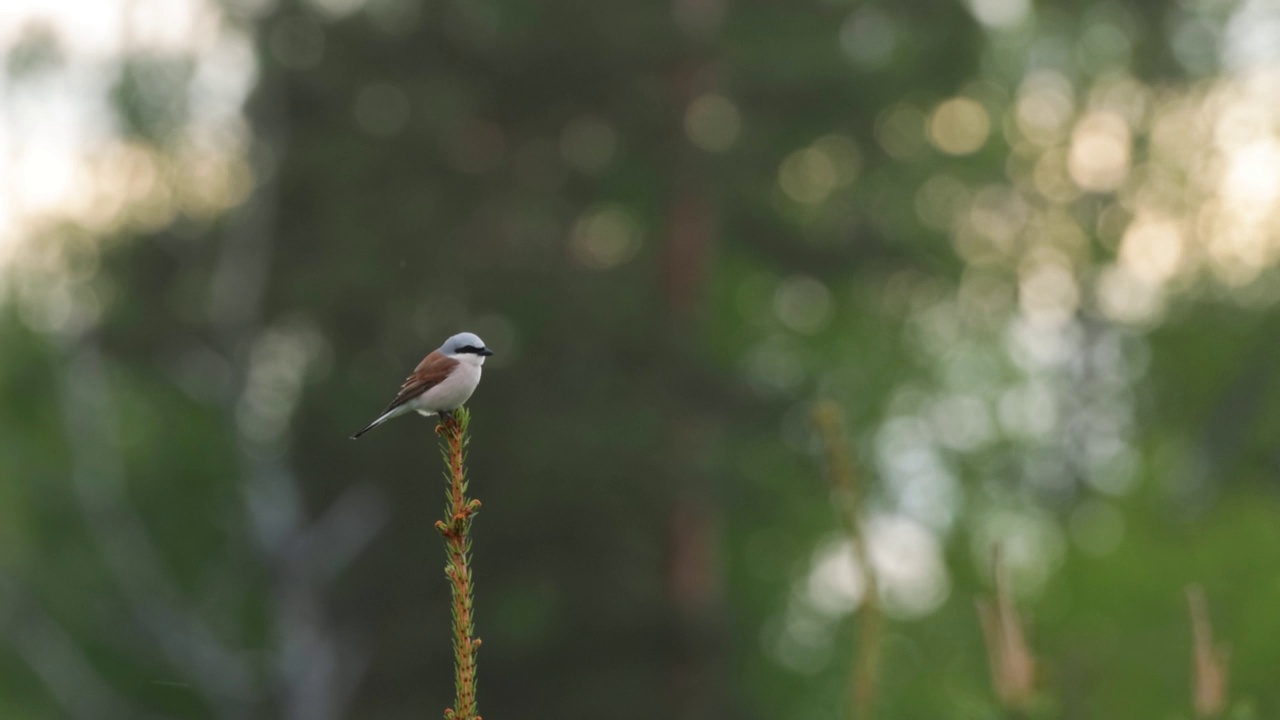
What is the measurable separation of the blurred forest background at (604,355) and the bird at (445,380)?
8.75 meters

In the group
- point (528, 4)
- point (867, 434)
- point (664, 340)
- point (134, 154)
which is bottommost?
point (867, 434)

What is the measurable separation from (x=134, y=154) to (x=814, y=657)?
9.52m

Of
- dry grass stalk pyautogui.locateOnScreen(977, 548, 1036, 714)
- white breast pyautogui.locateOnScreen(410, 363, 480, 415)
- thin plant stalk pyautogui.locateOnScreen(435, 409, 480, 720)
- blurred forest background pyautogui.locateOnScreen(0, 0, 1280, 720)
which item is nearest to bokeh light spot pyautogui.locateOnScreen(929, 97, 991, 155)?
blurred forest background pyautogui.locateOnScreen(0, 0, 1280, 720)

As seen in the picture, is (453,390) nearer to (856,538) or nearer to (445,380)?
(445,380)

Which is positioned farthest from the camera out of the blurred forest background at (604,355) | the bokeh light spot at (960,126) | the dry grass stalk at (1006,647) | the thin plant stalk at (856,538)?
the bokeh light spot at (960,126)

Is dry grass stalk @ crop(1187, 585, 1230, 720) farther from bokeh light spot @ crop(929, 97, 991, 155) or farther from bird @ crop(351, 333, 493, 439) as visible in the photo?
bokeh light spot @ crop(929, 97, 991, 155)

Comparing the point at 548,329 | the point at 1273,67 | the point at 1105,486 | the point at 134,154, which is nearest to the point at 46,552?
the point at 134,154

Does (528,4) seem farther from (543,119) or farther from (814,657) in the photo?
(814,657)

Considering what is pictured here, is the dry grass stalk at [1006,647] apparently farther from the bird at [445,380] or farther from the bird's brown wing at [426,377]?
the bird's brown wing at [426,377]

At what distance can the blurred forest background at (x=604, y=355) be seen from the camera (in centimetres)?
1363

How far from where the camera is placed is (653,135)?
14.5m

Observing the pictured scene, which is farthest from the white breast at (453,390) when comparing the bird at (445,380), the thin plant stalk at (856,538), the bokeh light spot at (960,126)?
the bokeh light spot at (960,126)

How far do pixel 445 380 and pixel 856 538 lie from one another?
1162 millimetres

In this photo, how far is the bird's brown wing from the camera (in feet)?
12.1
